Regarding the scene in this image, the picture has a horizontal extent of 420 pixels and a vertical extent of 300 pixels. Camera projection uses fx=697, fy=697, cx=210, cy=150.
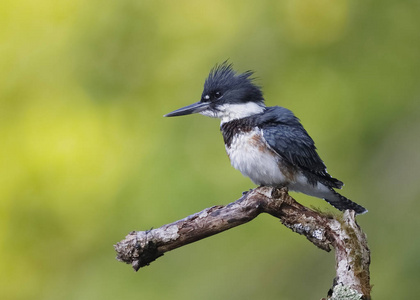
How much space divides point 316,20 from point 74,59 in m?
1.58

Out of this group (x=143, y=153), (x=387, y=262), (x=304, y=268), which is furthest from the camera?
(x=143, y=153)

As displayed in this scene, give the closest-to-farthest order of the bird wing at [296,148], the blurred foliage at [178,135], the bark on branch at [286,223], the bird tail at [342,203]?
the bark on branch at [286,223]
the bird wing at [296,148]
the bird tail at [342,203]
the blurred foliage at [178,135]

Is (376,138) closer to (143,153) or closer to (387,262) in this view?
(387,262)

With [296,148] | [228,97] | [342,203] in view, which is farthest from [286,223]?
[228,97]

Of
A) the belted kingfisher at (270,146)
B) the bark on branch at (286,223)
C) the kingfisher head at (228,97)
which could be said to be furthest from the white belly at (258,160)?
the bark on branch at (286,223)

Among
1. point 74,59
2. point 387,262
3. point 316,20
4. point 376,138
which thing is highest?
point 74,59

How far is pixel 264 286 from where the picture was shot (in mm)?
3988

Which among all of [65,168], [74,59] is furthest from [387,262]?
[74,59]

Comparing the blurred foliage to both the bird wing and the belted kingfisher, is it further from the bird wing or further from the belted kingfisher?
the bird wing

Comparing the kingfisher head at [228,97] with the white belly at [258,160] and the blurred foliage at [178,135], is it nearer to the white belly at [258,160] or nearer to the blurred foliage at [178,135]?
the white belly at [258,160]

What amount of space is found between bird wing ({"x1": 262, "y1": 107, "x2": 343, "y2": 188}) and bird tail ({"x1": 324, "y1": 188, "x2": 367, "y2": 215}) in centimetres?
18

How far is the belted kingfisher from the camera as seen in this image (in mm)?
2996

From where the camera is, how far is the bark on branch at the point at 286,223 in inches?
89.7

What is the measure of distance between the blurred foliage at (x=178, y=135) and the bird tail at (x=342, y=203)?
22.7 inches
